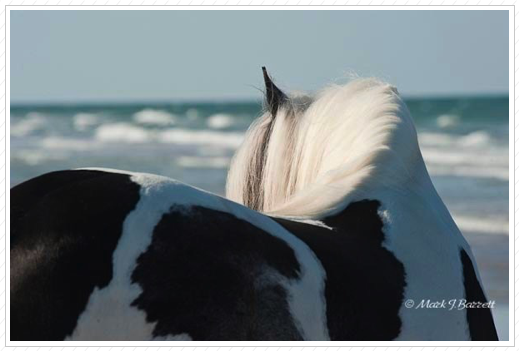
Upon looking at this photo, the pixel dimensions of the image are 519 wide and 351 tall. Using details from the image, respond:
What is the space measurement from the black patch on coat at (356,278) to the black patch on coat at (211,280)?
0.48ft

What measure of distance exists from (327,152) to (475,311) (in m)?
0.72

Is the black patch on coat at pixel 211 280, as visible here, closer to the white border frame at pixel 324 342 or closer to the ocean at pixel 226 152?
the white border frame at pixel 324 342

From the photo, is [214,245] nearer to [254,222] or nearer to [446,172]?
[254,222]

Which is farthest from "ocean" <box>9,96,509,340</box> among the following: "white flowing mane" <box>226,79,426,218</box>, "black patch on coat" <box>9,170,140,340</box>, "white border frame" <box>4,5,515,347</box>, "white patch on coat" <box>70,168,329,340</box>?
"black patch on coat" <box>9,170,140,340</box>

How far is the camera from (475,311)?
271 cm

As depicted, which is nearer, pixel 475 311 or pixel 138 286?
pixel 138 286

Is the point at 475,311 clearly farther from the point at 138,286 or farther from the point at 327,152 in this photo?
the point at 138,286

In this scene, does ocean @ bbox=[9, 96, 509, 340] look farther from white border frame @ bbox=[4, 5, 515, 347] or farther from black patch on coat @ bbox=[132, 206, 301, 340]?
black patch on coat @ bbox=[132, 206, 301, 340]

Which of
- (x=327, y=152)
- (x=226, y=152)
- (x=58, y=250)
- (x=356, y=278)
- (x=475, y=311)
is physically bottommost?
(x=226, y=152)

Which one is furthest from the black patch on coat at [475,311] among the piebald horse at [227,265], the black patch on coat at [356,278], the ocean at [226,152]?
the ocean at [226,152]

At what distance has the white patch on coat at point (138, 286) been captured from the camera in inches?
79.0

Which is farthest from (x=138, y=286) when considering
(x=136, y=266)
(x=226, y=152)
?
(x=226, y=152)

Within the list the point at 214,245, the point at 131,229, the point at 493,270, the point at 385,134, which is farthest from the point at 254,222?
the point at 493,270

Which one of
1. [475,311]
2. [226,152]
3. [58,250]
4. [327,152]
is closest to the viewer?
[58,250]
